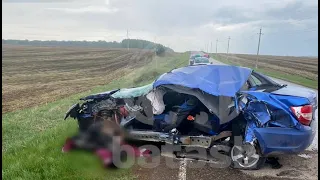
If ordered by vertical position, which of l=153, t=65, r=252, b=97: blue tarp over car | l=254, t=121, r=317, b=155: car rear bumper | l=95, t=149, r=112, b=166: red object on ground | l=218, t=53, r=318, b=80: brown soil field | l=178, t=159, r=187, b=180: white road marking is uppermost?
l=153, t=65, r=252, b=97: blue tarp over car

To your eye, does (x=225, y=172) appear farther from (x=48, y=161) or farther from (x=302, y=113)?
(x=48, y=161)

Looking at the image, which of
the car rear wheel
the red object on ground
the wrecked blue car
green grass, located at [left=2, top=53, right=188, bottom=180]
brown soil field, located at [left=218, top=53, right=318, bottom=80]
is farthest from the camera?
brown soil field, located at [left=218, top=53, right=318, bottom=80]

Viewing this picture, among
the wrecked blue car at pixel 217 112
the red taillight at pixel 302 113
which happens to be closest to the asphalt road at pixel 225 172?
the wrecked blue car at pixel 217 112

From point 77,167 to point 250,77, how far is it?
3270mm

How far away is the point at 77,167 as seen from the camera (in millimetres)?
4938

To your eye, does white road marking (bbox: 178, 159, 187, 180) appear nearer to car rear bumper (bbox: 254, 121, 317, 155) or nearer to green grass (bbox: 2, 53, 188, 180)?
green grass (bbox: 2, 53, 188, 180)

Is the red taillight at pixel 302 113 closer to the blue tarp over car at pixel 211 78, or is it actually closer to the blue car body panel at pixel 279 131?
the blue car body panel at pixel 279 131

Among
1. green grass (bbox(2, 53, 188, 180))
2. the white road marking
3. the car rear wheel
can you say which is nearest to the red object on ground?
green grass (bbox(2, 53, 188, 180))

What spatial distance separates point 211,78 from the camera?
217 inches

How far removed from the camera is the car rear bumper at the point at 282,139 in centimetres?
477

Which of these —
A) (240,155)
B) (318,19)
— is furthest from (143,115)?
(318,19)

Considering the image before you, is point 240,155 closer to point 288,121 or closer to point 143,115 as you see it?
point 288,121

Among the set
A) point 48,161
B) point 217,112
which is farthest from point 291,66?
point 48,161

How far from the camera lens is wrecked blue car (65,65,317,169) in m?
4.84
